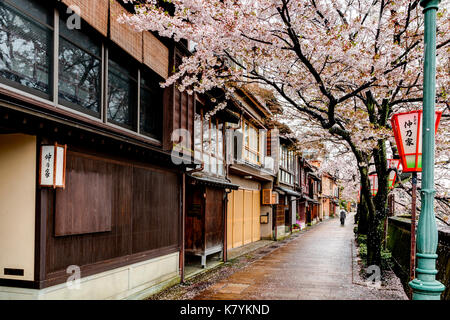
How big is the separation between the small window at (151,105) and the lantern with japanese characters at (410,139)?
628cm

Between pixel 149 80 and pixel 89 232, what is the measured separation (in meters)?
4.79

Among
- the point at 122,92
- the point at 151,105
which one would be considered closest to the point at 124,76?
the point at 122,92

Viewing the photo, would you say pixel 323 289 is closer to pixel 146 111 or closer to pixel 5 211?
pixel 146 111

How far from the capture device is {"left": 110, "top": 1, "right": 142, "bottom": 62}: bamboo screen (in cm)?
821

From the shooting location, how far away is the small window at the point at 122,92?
28.6 feet

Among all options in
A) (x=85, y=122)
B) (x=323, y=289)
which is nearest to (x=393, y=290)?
(x=323, y=289)

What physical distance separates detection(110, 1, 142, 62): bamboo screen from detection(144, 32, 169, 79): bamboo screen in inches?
14.1

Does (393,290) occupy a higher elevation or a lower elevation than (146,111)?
lower

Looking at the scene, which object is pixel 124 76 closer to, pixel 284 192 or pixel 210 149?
pixel 210 149

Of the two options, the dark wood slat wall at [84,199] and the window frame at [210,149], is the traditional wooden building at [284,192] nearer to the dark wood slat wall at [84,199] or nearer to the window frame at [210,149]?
the window frame at [210,149]

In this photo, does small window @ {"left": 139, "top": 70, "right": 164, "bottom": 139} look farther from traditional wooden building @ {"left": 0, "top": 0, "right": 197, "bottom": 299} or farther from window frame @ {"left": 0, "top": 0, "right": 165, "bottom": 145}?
window frame @ {"left": 0, "top": 0, "right": 165, "bottom": 145}

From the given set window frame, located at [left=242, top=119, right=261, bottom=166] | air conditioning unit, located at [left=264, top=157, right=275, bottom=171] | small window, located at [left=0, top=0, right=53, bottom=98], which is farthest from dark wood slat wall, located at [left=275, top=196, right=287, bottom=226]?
small window, located at [left=0, top=0, right=53, bottom=98]

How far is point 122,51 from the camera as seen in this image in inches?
351

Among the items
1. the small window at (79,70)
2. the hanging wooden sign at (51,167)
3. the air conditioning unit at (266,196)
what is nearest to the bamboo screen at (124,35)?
the small window at (79,70)
